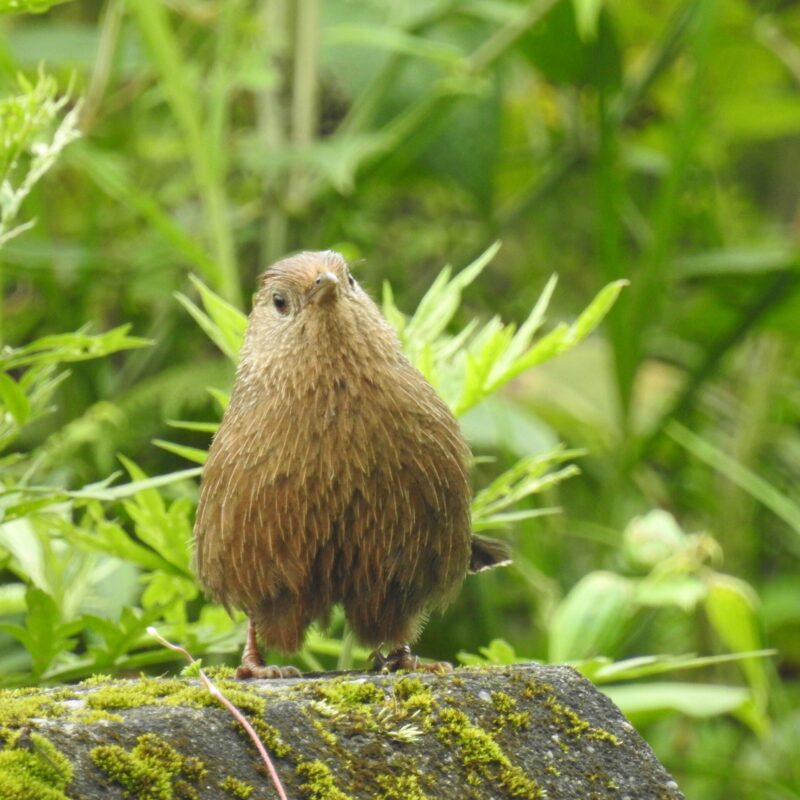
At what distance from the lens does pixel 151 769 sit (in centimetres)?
183

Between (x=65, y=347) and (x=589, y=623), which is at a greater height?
(x=65, y=347)

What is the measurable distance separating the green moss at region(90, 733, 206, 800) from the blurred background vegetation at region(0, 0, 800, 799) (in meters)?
1.22

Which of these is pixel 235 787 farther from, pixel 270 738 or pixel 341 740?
pixel 341 740

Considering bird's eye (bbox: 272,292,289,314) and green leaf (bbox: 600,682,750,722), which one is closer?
bird's eye (bbox: 272,292,289,314)

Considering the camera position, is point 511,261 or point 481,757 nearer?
point 481,757

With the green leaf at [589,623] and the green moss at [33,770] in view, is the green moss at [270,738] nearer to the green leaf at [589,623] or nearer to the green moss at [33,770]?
the green moss at [33,770]

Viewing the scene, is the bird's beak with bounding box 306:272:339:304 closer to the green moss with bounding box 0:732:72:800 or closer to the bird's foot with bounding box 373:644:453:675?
the bird's foot with bounding box 373:644:453:675

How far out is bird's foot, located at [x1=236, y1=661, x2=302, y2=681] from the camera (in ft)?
8.63

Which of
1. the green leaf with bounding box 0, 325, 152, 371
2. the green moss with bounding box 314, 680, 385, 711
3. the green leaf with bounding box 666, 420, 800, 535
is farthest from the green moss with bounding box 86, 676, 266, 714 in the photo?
the green leaf with bounding box 666, 420, 800, 535

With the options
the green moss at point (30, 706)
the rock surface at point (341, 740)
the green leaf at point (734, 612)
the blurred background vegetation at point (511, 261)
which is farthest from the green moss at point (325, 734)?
the green leaf at point (734, 612)

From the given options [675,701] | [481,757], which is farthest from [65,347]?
[675,701]

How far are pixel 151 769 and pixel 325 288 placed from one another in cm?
131

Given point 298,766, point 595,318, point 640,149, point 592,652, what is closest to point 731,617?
point 592,652

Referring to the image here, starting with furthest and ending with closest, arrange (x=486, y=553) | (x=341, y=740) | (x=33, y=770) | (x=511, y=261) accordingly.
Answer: (x=511, y=261)
(x=486, y=553)
(x=341, y=740)
(x=33, y=770)
